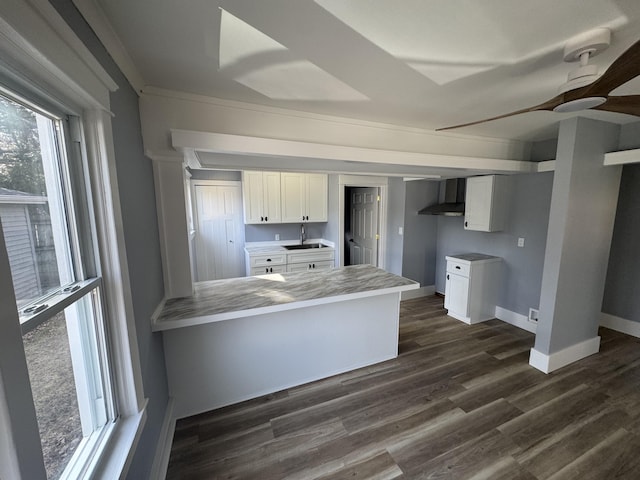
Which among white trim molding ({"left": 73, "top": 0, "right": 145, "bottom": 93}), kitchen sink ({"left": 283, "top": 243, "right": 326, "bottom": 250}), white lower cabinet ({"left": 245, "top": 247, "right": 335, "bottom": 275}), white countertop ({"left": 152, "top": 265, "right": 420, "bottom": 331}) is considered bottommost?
white lower cabinet ({"left": 245, "top": 247, "right": 335, "bottom": 275})

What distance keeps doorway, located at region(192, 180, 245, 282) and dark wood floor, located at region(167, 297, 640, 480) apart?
8.97 feet

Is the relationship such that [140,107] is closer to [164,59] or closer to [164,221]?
[164,59]

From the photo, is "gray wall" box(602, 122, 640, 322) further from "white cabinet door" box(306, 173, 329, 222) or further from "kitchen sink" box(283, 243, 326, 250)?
"kitchen sink" box(283, 243, 326, 250)

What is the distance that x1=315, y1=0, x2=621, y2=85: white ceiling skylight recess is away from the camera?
0.97 meters

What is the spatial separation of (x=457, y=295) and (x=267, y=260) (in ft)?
9.41

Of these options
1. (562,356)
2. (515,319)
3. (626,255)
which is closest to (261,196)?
(515,319)

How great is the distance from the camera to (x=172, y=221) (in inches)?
74.2

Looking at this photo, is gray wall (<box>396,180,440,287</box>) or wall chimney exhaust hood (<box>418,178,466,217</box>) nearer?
wall chimney exhaust hood (<box>418,178,466,217</box>)

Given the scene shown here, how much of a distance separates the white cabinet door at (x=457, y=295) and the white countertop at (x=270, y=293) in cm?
141

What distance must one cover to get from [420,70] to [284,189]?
321cm

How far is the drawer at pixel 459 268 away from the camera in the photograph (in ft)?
11.3

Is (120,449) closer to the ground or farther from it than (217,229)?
closer to the ground

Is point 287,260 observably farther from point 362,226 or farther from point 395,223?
point 395,223

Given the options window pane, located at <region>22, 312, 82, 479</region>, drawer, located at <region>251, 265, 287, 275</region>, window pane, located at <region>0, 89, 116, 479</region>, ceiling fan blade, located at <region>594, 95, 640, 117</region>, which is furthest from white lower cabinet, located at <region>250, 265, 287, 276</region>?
ceiling fan blade, located at <region>594, 95, 640, 117</region>
